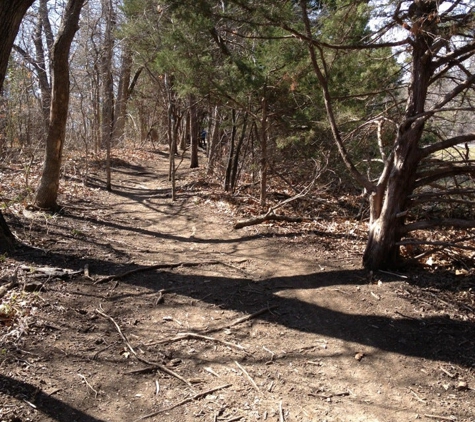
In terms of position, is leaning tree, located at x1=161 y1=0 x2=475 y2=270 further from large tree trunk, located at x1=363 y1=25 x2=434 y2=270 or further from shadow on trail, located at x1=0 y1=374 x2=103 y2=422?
shadow on trail, located at x1=0 y1=374 x2=103 y2=422

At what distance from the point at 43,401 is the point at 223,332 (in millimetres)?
1831

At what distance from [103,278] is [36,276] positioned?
77 centimetres

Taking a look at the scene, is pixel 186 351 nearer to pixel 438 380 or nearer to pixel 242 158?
pixel 438 380

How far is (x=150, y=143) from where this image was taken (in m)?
24.6

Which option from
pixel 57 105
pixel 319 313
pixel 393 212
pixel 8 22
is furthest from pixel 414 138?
pixel 57 105

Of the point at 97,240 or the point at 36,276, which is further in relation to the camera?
the point at 97,240

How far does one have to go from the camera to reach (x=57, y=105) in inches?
291

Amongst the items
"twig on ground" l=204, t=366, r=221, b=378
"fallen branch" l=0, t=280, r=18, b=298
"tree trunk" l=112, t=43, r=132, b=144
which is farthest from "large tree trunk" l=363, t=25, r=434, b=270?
"tree trunk" l=112, t=43, r=132, b=144

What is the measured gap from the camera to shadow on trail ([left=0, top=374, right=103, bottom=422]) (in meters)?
2.93

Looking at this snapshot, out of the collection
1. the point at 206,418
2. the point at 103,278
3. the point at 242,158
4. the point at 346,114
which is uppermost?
the point at 346,114

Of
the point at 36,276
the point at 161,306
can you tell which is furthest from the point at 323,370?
the point at 36,276

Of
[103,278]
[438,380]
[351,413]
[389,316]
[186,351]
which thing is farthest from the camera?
[103,278]

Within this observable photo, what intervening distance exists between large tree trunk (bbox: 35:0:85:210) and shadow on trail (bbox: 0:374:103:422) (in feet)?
16.9

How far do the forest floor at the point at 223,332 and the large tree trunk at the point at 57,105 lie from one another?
0.62m
